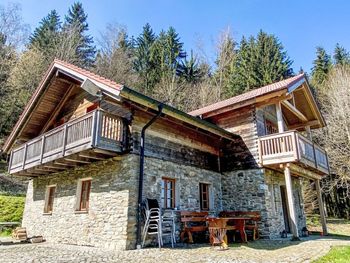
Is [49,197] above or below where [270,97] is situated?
below

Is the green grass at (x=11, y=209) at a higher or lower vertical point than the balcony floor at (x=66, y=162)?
lower

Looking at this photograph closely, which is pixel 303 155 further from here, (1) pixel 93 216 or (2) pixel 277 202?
(1) pixel 93 216

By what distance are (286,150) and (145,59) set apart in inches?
894

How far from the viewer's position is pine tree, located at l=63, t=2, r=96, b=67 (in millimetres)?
27077

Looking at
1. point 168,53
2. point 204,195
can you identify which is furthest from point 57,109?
point 168,53

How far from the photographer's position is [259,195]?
11109 mm

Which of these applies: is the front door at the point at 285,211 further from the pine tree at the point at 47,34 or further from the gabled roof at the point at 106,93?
the pine tree at the point at 47,34

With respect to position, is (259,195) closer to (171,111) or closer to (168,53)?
(171,111)

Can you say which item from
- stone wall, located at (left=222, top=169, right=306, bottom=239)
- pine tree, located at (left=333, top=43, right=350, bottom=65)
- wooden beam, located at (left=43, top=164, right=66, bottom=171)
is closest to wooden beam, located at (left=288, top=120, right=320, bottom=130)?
stone wall, located at (left=222, top=169, right=306, bottom=239)

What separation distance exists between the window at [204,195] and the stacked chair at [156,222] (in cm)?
250

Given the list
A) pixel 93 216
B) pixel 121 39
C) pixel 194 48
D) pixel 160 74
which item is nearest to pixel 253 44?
pixel 194 48

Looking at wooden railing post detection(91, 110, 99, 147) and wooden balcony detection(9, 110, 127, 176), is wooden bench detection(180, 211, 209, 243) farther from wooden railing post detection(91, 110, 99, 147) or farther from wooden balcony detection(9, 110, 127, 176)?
wooden railing post detection(91, 110, 99, 147)

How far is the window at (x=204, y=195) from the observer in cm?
1145

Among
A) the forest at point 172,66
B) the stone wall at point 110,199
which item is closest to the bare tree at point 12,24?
the forest at point 172,66
